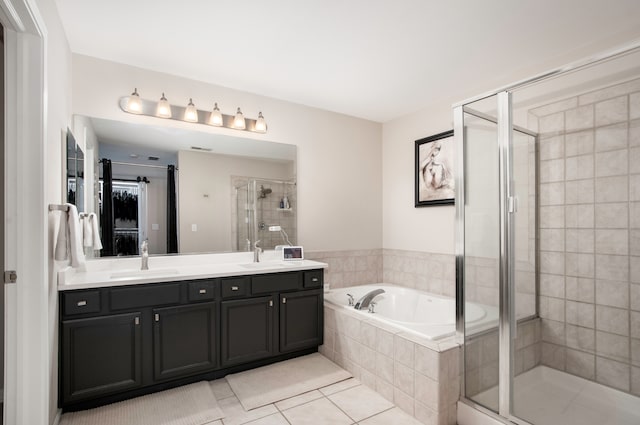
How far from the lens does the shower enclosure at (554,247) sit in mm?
1788

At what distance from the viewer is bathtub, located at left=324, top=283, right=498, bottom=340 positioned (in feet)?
7.57

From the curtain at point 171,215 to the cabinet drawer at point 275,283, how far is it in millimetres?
800

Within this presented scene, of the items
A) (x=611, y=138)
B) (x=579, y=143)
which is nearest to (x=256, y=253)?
(x=579, y=143)

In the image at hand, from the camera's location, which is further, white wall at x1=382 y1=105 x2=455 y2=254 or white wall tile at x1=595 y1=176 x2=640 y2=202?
white wall at x1=382 y1=105 x2=455 y2=254

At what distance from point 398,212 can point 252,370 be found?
2328 millimetres

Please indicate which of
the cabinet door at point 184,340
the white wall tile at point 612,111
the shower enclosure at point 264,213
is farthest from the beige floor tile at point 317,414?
the white wall tile at point 612,111

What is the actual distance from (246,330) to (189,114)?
1.92 m

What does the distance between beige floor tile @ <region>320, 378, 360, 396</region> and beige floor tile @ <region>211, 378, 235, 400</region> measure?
0.68 m

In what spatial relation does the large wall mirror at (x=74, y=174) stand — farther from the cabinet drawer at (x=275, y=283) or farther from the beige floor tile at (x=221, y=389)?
the beige floor tile at (x=221, y=389)

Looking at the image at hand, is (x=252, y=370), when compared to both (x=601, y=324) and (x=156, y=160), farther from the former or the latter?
(x=601, y=324)

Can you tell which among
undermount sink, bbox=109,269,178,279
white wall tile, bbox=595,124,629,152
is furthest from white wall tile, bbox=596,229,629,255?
undermount sink, bbox=109,269,178,279

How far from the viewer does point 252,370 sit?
9.04 ft

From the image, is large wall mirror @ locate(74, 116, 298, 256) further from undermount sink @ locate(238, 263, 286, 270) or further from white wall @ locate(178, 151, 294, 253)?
undermount sink @ locate(238, 263, 286, 270)

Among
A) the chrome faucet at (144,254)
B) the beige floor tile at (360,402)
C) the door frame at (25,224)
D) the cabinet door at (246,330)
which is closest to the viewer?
the door frame at (25,224)
